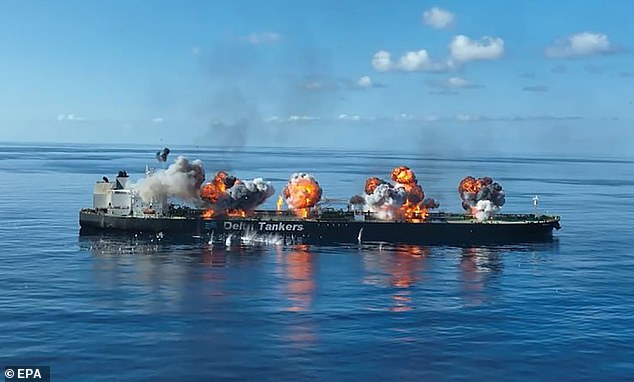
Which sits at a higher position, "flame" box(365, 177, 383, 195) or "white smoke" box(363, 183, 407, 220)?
"flame" box(365, 177, 383, 195)

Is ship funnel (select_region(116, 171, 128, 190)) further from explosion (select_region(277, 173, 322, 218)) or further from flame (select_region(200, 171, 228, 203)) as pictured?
explosion (select_region(277, 173, 322, 218))

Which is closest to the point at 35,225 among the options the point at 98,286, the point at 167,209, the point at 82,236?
the point at 82,236

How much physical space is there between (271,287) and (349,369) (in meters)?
37.4

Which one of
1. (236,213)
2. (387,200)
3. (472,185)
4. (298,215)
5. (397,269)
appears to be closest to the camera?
(397,269)

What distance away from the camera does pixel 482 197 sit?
16312cm

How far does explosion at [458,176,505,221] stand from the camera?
16025 cm

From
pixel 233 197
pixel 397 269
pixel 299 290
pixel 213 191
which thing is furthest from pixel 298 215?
pixel 299 290

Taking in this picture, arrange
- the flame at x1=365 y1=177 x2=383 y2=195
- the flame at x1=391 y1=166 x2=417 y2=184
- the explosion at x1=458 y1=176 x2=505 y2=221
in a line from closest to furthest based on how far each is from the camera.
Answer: the explosion at x1=458 y1=176 x2=505 y2=221, the flame at x1=391 y1=166 x2=417 y2=184, the flame at x1=365 y1=177 x2=383 y2=195

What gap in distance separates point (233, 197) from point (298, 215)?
1605 cm

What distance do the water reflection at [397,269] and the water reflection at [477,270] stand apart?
7.52m

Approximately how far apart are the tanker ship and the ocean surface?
12.5 metres

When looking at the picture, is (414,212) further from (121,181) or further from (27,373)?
(27,373)

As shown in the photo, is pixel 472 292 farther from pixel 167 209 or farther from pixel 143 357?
pixel 167 209

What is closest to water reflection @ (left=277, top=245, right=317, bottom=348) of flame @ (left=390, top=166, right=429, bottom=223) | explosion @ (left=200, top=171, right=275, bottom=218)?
explosion @ (left=200, top=171, right=275, bottom=218)
